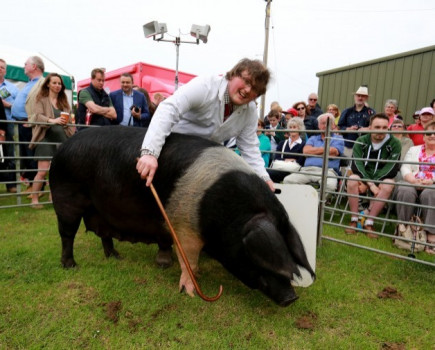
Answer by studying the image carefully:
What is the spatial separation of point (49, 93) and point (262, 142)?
148 inches

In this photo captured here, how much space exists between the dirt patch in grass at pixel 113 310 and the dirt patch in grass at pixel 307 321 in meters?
1.33

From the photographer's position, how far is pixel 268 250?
216 cm

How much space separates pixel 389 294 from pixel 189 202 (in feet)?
6.58

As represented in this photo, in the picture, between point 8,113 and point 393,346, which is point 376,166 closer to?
point 393,346

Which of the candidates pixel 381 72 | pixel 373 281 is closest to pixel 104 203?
pixel 373 281

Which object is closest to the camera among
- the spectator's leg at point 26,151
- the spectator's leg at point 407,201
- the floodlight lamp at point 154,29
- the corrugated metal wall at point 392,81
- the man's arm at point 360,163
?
the spectator's leg at point 407,201

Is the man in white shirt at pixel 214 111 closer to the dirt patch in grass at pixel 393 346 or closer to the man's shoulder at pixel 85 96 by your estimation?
the dirt patch in grass at pixel 393 346

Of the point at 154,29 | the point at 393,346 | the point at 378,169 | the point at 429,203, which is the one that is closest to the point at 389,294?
the point at 393,346

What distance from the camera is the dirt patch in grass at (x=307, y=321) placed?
94.0 inches

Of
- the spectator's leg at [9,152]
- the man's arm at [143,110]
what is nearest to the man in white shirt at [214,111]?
the man's arm at [143,110]

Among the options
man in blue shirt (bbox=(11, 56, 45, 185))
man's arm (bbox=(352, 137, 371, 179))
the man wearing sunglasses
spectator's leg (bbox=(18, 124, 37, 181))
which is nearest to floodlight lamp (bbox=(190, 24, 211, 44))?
the man wearing sunglasses

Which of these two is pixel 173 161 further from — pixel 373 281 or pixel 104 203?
pixel 373 281

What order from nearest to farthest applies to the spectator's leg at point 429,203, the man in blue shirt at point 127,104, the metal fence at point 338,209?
the metal fence at point 338,209, the spectator's leg at point 429,203, the man in blue shirt at point 127,104

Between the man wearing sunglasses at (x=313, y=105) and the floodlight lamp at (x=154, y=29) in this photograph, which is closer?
the man wearing sunglasses at (x=313, y=105)
